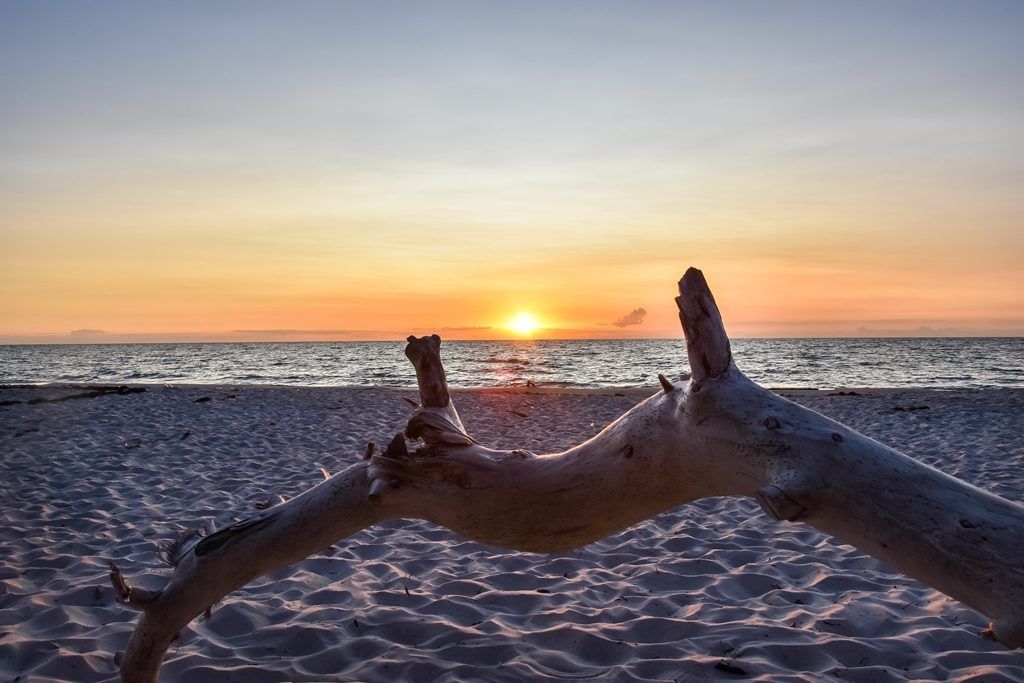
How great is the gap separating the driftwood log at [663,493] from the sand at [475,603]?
36.1 inches

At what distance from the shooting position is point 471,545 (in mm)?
5723

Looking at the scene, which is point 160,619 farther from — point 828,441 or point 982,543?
point 982,543

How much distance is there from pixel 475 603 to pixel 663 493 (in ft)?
7.39

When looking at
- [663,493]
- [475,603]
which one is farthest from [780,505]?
[475,603]

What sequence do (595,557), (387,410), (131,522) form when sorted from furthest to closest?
(387,410), (131,522), (595,557)

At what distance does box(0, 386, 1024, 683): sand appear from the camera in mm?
3662

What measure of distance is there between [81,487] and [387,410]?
29.1 ft

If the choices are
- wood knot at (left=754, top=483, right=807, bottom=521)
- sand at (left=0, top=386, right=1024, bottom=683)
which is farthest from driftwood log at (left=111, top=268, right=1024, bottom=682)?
sand at (left=0, top=386, right=1024, bottom=683)

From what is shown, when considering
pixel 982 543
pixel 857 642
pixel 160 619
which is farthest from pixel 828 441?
pixel 160 619

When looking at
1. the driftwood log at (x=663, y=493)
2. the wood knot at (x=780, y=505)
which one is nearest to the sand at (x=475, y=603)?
the driftwood log at (x=663, y=493)

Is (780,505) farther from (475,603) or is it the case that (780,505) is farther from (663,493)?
(475,603)

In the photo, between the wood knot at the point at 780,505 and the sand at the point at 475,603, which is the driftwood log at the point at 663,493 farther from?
the sand at the point at 475,603

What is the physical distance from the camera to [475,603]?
14.8 feet

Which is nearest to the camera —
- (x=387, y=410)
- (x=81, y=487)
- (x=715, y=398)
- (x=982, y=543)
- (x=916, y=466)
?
(x=982, y=543)
